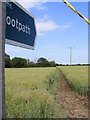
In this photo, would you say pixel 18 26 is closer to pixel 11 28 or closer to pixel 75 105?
pixel 11 28

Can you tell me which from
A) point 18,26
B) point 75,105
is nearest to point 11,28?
point 18,26

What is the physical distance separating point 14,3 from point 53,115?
2042 mm

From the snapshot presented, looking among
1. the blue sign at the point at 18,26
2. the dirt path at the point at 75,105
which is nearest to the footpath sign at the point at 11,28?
the blue sign at the point at 18,26

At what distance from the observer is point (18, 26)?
164 centimetres

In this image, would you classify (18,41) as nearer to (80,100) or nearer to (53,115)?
(53,115)

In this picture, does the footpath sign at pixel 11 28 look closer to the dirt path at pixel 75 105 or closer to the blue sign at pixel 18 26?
the blue sign at pixel 18 26

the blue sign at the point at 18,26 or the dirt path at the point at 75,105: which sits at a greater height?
the blue sign at the point at 18,26

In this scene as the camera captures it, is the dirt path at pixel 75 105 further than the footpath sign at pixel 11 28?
Yes

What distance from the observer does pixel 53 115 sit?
3.22 metres

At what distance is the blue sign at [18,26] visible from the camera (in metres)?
1.59

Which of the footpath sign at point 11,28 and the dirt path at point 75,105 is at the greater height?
the footpath sign at point 11,28

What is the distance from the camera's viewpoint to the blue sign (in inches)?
62.6

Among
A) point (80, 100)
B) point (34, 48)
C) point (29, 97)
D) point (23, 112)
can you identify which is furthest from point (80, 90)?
point (34, 48)

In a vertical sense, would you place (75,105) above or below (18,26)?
below
